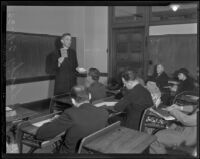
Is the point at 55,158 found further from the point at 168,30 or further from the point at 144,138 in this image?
the point at 168,30

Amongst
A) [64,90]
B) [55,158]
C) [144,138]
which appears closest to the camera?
[144,138]

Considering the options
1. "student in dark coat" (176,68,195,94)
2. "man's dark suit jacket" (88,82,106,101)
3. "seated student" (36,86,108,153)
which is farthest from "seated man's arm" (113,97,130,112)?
"student in dark coat" (176,68,195,94)

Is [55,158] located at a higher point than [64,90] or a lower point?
lower

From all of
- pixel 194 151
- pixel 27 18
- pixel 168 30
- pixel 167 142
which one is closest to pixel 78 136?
pixel 167 142

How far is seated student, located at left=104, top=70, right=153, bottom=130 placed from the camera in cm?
204

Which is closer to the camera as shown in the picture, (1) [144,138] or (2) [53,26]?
(1) [144,138]

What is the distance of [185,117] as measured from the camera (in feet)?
6.23

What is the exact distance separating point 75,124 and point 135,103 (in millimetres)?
666

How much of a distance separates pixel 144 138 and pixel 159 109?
50 centimetres

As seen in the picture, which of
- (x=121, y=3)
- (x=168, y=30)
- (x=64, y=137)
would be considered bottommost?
(x=64, y=137)

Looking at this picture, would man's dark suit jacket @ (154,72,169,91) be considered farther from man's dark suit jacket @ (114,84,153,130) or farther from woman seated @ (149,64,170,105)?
man's dark suit jacket @ (114,84,153,130)

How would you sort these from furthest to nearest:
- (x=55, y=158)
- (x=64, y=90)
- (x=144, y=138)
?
1. (x=64, y=90)
2. (x=55, y=158)
3. (x=144, y=138)

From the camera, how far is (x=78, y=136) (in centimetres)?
168

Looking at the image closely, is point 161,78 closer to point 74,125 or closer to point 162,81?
point 162,81
